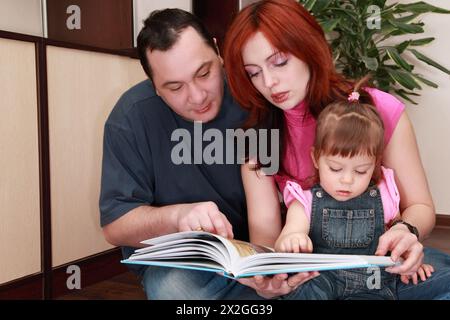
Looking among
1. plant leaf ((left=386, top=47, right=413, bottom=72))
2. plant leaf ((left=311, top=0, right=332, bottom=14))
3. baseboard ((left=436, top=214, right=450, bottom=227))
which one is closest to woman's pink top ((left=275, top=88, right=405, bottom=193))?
plant leaf ((left=311, top=0, right=332, bottom=14))

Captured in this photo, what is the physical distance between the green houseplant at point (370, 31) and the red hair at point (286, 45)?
1359 millimetres

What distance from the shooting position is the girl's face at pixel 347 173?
3.30 ft

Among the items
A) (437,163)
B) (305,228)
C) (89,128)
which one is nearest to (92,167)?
(89,128)

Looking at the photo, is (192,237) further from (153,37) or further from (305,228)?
(153,37)

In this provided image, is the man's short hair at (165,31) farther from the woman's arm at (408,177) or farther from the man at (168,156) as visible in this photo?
the woman's arm at (408,177)

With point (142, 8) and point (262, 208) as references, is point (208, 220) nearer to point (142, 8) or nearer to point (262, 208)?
point (262, 208)

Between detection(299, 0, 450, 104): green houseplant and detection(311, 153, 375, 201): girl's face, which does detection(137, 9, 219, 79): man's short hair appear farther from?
detection(299, 0, 450, 104): green houseplant

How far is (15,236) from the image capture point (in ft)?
5.85

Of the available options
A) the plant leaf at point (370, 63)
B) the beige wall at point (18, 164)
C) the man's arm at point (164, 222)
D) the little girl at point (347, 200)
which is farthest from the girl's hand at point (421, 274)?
the plant leaf at point (370, 63)

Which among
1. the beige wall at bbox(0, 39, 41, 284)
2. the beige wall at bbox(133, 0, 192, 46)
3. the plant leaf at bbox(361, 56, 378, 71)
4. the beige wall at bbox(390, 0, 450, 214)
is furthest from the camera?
the beige wall at bbox(390, 0, 450, 214)

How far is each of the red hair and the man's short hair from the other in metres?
0.13

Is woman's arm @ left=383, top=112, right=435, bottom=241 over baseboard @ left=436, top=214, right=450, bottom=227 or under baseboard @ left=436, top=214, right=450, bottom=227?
over

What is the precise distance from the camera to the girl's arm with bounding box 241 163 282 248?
3.66 ft
